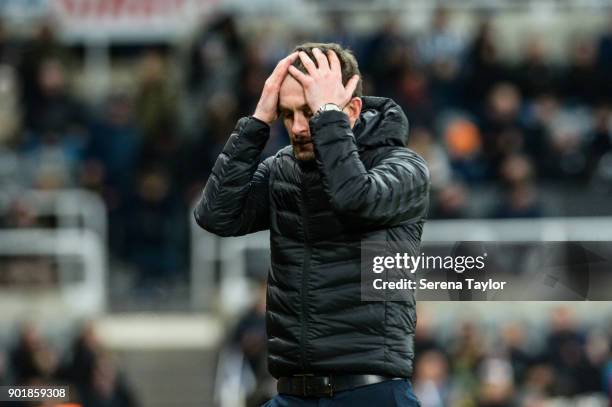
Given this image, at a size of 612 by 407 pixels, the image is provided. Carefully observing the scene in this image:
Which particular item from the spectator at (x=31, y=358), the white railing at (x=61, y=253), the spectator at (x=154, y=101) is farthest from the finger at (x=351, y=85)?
the spectator at (x=154, y=101)

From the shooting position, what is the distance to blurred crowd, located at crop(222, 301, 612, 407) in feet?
33.6

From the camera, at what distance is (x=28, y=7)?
45.7 feet

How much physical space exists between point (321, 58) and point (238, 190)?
0.52m

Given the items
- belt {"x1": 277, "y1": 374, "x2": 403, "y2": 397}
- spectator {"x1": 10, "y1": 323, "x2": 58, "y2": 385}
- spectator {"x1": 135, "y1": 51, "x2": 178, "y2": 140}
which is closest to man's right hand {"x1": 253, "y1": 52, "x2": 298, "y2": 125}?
belt {"x1": 277, "y1": 374, "x2": 403, "y2": 397}

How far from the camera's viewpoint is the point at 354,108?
15.0 feet

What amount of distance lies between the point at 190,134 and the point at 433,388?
167 inches

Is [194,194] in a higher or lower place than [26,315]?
higher

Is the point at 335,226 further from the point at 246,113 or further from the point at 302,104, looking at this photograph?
the point at 246,113

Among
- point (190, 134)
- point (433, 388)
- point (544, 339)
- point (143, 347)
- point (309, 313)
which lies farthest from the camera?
point (190, 134)

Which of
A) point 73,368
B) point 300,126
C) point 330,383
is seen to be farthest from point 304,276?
point 73,368

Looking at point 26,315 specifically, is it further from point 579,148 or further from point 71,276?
point 579,148

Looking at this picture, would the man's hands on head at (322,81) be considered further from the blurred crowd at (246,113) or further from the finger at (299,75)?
the blurred crowd at (246,113)

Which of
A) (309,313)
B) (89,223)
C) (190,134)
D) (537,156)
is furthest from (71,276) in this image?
(309,313)

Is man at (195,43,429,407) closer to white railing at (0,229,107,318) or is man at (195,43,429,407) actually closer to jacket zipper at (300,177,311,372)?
jacket zipper at (300,177,311,372)
